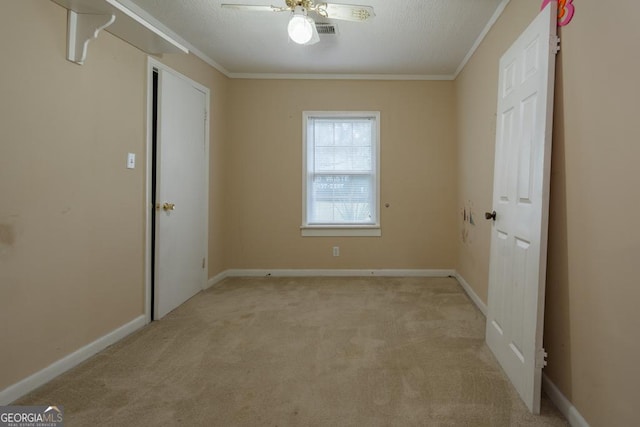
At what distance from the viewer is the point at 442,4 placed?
235cm

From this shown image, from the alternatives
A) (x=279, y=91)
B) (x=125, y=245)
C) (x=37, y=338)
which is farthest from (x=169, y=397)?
(x=279, y=91)

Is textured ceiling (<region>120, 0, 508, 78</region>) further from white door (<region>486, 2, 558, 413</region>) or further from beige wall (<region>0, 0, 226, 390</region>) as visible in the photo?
white door (<region>486, 2, 558, 413</region>)

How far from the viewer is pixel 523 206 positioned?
1703 millimetres

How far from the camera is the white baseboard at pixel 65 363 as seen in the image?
159 cm

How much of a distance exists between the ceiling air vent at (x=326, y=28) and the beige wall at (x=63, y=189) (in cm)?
143

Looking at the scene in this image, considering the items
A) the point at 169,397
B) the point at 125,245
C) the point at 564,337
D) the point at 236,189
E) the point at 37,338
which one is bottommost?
the point at 169,397

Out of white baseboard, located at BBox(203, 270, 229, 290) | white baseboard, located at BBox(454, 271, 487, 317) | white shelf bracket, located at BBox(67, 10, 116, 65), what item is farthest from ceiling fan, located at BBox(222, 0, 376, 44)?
white baseboard, located at BBox(203, 270, 229, 290)

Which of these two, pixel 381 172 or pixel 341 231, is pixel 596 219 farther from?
pixel 341 231

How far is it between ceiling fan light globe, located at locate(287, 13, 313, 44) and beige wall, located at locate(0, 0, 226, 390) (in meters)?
1.25

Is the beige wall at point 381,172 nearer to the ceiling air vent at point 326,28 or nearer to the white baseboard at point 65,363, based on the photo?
the ceiling air vent at point 326,28

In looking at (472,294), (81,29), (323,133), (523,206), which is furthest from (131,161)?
(472,294)

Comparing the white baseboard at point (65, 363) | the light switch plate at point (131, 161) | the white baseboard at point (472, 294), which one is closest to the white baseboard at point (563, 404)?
the white baseboard at point (472, 294)

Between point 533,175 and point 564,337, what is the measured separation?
2.60 ft

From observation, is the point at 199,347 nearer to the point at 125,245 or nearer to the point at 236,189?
the point at 125,245
